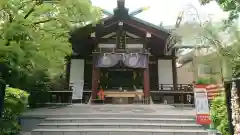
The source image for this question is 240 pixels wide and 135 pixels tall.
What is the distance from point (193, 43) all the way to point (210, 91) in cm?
670

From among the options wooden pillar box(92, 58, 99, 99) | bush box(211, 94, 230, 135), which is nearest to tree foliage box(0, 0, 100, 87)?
bush box(211, 94, 230, 135)

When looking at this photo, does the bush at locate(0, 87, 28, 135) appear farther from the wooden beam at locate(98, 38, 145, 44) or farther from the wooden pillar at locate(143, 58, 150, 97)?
the wooden beam at locate(98, 38, 145, 44)

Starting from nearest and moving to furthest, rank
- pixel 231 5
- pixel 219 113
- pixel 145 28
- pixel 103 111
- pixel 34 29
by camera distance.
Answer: pixel 231 5, pixel 34 29, pixel 219 113, pixel 103 111, pixel 145 28

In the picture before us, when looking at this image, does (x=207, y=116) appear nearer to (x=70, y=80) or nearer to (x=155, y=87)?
(x=155, y=87)

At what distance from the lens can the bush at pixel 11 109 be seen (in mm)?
6676

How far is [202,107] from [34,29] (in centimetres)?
585

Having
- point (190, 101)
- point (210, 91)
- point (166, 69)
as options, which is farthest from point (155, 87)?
point (210, 91)

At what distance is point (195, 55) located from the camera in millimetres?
17656

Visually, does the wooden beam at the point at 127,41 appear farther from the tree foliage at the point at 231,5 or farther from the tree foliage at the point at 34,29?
the tree foliage at the point at 231,5

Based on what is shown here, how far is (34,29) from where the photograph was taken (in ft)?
24.0

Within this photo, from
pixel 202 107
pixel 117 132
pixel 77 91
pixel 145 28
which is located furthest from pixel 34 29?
pixel 145 28

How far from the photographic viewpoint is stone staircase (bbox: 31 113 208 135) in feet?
25.5

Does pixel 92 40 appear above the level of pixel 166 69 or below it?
above

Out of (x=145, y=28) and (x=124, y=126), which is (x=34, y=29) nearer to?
(x=124, y=126)
